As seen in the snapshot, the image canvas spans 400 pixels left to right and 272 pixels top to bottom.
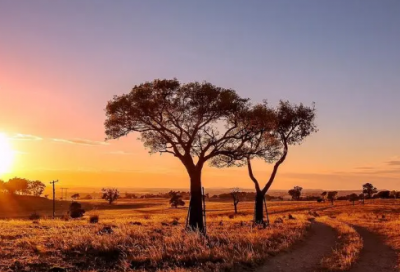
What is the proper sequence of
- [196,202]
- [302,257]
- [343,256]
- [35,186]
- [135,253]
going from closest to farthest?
[135,253] → [343,256] → [302,257] → [196,202] → [35,186]

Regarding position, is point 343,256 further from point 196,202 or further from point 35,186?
point 35,186

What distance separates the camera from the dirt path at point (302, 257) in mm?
16203

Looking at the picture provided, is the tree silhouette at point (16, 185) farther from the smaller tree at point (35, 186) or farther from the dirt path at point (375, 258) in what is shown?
the dirt path at point (375, 258)

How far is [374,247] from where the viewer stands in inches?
907

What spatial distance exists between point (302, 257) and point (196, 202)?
462 inches

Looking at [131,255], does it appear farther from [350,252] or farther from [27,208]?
[27,208]

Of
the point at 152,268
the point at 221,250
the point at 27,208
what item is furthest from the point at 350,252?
the point at 27,208

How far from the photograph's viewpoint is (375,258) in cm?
1934

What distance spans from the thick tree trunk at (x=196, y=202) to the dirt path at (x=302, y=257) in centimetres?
758

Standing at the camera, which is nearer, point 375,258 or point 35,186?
point 375,258

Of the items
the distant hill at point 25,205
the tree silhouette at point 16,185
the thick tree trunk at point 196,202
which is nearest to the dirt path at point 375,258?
the thick tree trunk at point 196,202

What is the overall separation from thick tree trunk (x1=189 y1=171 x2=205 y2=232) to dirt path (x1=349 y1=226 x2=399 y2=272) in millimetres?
10840

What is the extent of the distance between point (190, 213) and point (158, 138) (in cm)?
638

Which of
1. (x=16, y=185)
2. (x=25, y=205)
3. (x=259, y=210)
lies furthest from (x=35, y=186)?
(x=259, y=210)
